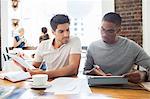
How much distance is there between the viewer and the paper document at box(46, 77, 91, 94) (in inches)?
49.2

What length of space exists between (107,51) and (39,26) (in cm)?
412

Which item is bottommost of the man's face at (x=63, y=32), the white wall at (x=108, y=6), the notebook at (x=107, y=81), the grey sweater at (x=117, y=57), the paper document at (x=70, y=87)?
the paper document at (x=70, y=87)

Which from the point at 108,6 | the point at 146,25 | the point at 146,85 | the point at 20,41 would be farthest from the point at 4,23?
the point at 146,85

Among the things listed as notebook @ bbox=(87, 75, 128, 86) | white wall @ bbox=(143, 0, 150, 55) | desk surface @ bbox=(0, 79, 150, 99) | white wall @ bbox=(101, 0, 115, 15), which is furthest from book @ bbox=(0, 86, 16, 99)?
white wall @ bbox=(101, 0, 115, 15)

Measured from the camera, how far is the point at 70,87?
133 centimetres

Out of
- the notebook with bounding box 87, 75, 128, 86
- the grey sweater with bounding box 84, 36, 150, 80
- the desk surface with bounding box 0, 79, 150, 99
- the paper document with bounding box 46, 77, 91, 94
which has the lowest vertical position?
the desk surface with bounding box 0, 79, 150, 99

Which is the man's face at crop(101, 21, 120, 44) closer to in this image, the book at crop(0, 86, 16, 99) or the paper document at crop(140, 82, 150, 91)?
the paper document at crop(140, 82, 150, 91)

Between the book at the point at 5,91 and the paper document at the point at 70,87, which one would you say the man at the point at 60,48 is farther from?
the book at the point at 5,91

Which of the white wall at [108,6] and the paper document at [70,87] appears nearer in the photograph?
the paper document at [70,87]

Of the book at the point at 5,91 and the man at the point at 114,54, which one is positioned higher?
the man at the point at 114,54

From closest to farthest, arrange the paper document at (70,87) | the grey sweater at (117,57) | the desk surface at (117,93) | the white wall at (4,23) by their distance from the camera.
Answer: the desk surface at (117,93) < the paper document at (70,87) < the grey sweater at (117,57) < the white wall at (4,23)

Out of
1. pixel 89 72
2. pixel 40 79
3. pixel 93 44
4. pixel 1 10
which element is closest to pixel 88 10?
pixel 1 10

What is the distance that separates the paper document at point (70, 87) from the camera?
1.25 metres

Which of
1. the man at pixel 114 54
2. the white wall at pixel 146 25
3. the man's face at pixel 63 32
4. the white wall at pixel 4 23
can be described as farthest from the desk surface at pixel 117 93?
the white wall at pixel 4 23
